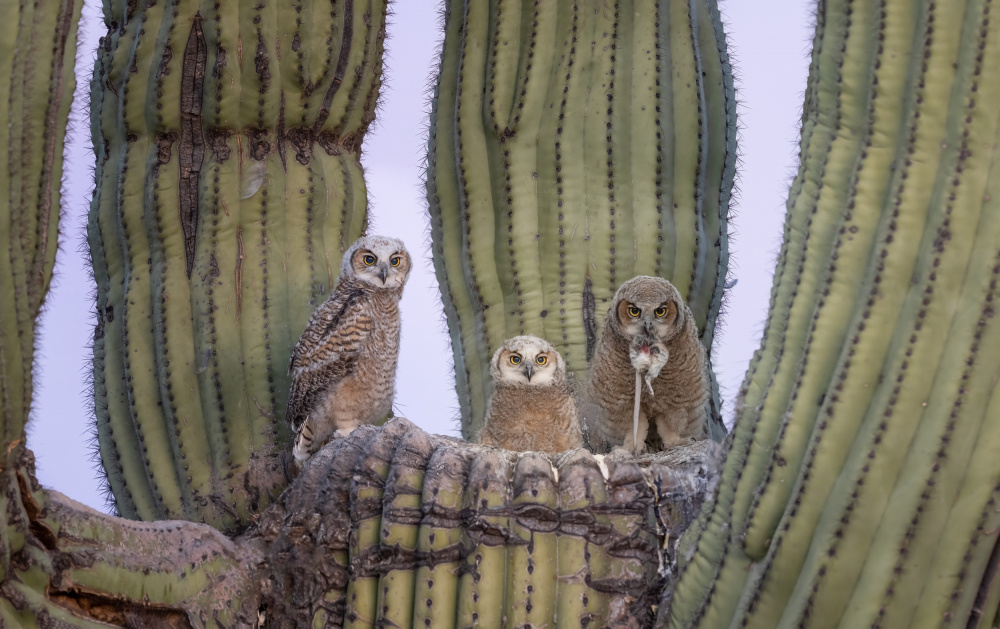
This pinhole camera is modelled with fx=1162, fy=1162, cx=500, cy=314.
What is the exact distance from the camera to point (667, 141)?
5.91 m

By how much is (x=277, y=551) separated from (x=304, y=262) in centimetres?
183

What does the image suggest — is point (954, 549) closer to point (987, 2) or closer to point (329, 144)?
point (987, 2)

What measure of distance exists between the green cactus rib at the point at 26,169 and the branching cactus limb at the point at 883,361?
2155mm

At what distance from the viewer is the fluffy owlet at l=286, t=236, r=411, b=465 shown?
5.36 m

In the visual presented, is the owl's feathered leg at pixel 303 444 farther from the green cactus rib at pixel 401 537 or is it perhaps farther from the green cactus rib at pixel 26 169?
the green cactus rib at pixel 26 169

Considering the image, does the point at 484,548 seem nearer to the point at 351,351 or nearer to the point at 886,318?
the point at 886,318

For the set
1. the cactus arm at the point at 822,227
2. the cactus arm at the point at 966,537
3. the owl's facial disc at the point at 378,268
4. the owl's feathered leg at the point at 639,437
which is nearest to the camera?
the cactus arm at the point at 966,537

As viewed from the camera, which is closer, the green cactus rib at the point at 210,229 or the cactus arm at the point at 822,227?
the cactus arm at the point at 822,227

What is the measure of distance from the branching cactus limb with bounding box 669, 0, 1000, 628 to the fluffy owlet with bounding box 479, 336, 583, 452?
1.96m

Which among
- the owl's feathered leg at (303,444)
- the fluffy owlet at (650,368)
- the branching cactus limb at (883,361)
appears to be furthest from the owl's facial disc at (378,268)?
the branching cactus limb at (883,361)

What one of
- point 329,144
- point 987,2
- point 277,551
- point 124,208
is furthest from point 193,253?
point 987,2

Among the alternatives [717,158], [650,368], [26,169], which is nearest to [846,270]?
[650,368]

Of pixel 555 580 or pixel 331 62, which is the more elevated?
pixel 331 62

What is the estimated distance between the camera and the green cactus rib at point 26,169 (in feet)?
11.0
